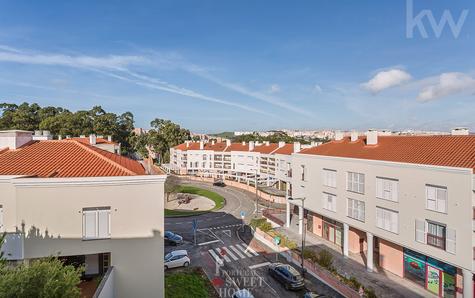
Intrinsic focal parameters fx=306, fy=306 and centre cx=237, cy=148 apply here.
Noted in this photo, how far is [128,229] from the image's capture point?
14.6 meters

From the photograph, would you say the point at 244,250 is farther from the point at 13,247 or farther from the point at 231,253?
the point at 13,247

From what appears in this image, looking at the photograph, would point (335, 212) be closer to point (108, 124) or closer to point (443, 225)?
point (443, 225)

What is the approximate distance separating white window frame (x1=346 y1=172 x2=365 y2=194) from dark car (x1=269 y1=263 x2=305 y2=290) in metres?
9.40

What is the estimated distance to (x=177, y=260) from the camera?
27.7 metres

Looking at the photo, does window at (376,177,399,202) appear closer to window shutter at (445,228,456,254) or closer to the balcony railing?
the balcony railing

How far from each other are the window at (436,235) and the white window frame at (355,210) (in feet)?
20.1

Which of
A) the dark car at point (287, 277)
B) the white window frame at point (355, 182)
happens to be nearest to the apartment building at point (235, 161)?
the white window frame at point (355, 182)

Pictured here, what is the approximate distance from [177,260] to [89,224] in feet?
49.0

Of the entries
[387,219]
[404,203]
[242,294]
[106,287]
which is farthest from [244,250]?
[106,287]

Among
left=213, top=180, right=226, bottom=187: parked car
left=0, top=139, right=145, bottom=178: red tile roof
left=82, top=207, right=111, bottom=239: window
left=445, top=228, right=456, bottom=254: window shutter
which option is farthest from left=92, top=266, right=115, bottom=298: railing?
left=213, top=180, right=226, bottom=187: parked car

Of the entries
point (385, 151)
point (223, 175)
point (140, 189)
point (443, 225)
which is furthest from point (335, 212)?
point (223, 175)

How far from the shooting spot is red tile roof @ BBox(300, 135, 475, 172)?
21.4 metres

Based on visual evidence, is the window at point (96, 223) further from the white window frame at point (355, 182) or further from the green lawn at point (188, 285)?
the white window frame at point (355, 182)

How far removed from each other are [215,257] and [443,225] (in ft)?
64.1
